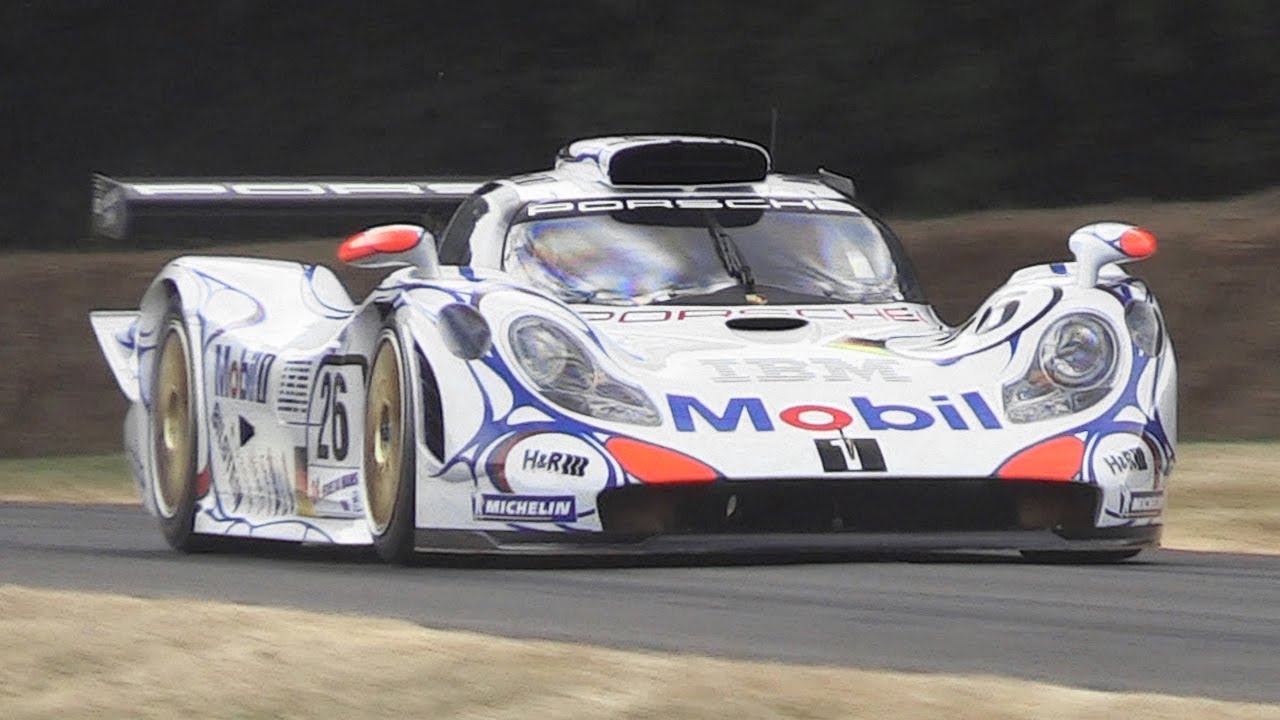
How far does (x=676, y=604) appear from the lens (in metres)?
7.09

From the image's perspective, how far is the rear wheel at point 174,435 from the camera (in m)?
10.1

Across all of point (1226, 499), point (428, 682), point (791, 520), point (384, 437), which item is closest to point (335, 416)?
point (384, 437)

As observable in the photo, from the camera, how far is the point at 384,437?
856 centimetres

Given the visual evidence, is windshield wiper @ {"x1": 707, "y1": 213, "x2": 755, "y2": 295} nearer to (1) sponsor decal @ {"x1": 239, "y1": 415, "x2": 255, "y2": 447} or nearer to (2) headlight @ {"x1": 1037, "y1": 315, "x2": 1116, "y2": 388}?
(2) headlight @ {"x1": 1037, "y1": 315, "x2": 1116, "y2": 388}

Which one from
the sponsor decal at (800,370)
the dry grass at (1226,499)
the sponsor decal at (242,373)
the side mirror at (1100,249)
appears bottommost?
the dry grass at (1226,499)

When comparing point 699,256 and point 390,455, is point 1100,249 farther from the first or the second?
point 390,455

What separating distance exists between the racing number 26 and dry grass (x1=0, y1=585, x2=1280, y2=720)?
2.48m

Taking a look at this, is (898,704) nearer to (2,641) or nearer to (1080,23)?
(2,641)

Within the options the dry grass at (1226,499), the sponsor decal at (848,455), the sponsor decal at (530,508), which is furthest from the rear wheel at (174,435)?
the dry grass at (1226,499)

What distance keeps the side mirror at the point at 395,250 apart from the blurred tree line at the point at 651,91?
48.3 feet

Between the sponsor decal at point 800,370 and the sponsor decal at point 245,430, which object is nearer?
the sponsor decal at point 800,370

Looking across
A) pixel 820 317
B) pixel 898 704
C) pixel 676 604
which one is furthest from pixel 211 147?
pixel 898 704

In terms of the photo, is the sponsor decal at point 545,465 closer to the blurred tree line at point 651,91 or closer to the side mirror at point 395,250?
the side mirror at point 395,250

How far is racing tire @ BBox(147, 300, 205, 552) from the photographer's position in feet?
33.1
